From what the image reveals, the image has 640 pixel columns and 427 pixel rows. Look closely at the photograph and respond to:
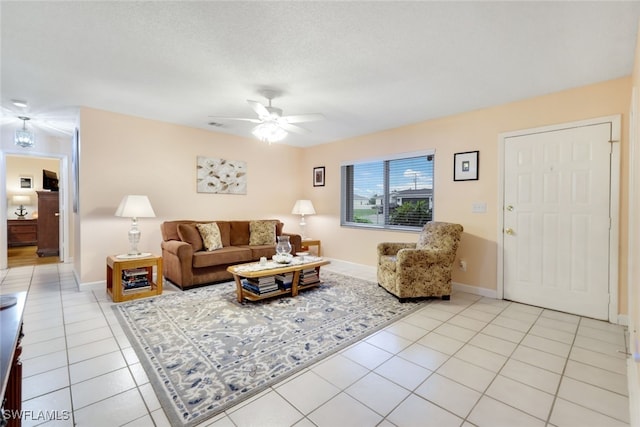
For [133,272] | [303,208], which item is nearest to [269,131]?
[133,272]

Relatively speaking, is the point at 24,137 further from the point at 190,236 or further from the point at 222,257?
the point at 222,257

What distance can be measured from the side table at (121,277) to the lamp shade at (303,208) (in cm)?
266

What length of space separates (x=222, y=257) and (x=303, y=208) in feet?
6.65

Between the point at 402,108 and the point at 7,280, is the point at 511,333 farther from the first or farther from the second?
the point at 7,280

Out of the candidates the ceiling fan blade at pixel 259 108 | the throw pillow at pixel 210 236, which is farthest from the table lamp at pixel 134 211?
the ceiling fan blade at pixel 259 108

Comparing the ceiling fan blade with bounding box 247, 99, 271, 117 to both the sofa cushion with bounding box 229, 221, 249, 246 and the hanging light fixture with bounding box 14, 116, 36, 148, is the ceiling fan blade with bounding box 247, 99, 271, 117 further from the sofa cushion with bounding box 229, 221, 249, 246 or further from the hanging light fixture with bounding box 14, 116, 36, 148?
the hanging light fixture with bounding box 14, 116, 36, 148

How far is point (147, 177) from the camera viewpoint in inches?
170

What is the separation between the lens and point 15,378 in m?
1.13

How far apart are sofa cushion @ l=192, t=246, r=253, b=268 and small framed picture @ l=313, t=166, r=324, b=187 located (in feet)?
7.17

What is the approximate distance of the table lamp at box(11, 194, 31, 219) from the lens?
716cm

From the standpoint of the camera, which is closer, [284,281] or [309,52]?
[309,52]

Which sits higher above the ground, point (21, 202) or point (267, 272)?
point (21, 202)

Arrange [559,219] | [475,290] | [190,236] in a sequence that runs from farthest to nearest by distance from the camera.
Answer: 1. [190,236]
2. [475,290]
3. [559,219]

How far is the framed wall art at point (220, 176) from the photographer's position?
4.85 metres
